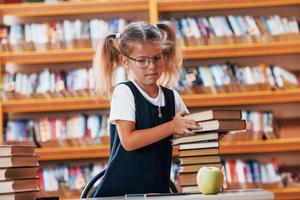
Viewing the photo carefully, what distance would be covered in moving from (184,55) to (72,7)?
3.00 ft

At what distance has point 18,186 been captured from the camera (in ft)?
7.10

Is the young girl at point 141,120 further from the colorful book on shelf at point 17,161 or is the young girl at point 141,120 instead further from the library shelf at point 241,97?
the library shelf at point 241,97

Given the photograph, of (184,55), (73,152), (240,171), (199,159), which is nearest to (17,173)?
(199,159)

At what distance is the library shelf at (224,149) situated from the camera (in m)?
5.25

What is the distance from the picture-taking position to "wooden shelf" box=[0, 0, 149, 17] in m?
5.37

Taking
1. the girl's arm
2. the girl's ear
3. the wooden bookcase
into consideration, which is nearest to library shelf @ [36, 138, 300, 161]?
the wooden bookcase

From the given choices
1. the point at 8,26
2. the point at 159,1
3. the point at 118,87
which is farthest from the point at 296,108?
the point at 118,87

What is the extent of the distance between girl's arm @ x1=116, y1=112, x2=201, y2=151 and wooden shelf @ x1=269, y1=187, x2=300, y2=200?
112 inches

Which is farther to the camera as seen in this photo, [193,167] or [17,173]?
[193,167]

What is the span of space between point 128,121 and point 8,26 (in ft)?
10.5

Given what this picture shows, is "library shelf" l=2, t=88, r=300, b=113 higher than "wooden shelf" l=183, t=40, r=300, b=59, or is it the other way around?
"wooden shelf" l=183, t=40, r=300, b=59

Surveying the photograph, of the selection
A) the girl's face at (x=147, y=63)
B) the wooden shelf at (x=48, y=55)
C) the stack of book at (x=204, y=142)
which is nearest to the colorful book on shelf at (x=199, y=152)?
the stack of book at (x=204, y=142)

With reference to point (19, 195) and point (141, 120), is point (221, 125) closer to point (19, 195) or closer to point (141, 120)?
point (141, 120)

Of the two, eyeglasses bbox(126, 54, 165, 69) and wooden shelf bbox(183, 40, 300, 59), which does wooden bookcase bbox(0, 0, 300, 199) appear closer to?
wooden shelf bbox(183, 40, 300, 59)
